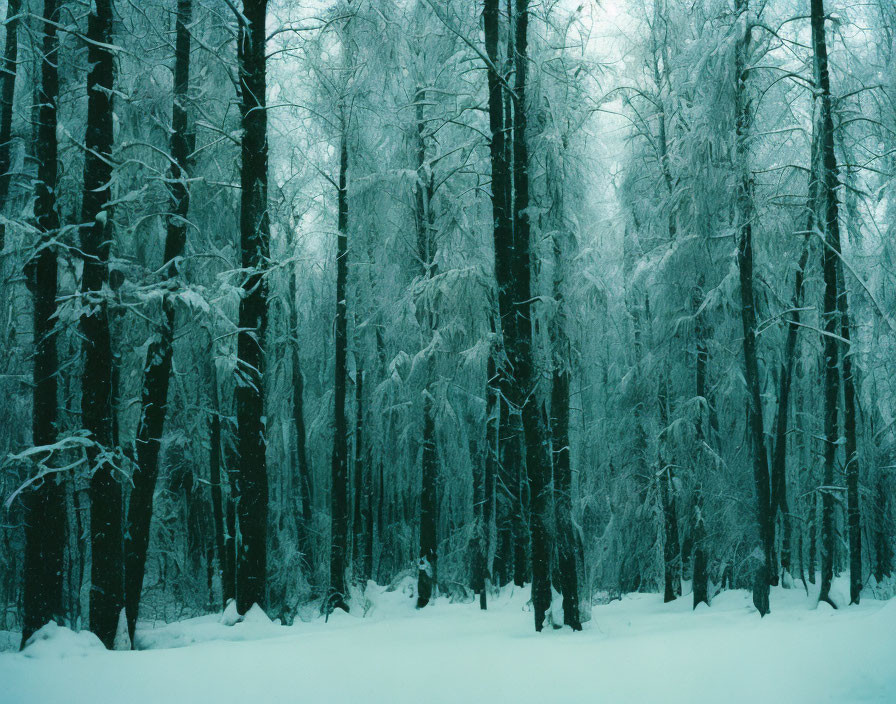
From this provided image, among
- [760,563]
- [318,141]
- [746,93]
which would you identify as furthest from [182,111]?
[760,563]

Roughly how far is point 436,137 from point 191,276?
6285 mm

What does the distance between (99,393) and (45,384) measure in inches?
49.3

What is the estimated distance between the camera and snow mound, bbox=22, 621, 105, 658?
16.5 ft

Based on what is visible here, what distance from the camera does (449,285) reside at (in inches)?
411

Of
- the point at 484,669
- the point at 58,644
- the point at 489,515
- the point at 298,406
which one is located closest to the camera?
the point at 484,669

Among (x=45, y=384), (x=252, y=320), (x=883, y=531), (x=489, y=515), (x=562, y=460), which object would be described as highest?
(x=252, y=320)

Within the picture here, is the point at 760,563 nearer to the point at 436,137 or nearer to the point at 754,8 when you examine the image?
the point at 754,8

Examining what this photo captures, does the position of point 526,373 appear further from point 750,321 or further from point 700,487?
point 700,487

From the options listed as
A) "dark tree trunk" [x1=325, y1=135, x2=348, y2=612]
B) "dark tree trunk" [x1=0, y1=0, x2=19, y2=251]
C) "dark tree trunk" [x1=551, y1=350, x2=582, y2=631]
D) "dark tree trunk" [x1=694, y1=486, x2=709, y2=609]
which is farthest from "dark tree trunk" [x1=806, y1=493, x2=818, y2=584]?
"dark tree trunk" [x1=0, y1=0, x2=19, y2=251]

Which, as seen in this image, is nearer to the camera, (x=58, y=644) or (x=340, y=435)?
(x=58, y=644)

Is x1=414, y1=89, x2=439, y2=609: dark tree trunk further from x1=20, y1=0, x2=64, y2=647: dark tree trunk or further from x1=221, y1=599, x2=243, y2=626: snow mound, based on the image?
x1=20, y1=0, x2=64, y2=647: dark tree trunk

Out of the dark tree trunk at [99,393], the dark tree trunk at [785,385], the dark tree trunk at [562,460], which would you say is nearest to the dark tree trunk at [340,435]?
the dark tree trunk at [562,460]

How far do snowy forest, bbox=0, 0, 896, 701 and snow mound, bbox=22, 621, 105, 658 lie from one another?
0.22 m

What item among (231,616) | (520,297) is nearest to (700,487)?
(520,297)
